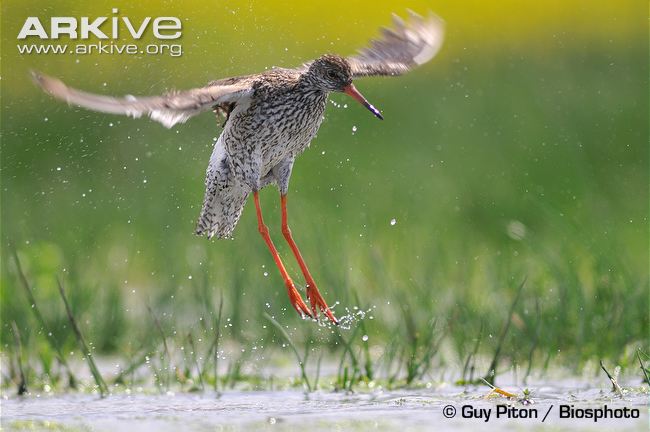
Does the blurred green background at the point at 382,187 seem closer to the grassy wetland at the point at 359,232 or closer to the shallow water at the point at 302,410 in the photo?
the grassy wetland at the point at 359,232

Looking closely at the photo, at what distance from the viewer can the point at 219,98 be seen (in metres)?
6.30

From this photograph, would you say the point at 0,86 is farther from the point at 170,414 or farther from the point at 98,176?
the point at 170,414

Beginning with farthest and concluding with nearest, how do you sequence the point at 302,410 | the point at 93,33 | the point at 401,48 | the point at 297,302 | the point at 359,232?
the point at 93,33, the point at 359,232, the point at 401,48, the point at 297,302, the point at 302,410

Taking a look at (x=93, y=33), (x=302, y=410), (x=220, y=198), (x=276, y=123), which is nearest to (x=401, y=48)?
(x=276, y=123)

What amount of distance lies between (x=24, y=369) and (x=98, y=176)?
16.1 feet

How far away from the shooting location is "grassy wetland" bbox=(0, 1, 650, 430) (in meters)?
6.56

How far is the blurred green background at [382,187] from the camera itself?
732 centimetres

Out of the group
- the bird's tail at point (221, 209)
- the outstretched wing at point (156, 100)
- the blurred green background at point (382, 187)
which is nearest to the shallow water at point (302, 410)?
the blurred green background at point (382, 187)

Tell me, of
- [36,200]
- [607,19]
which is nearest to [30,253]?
[36,200]

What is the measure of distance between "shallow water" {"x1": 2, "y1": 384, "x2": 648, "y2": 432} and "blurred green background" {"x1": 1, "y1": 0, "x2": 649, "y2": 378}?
0.55 meters

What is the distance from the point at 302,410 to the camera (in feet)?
19.4

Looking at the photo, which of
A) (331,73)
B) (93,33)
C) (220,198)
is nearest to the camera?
(331,73)

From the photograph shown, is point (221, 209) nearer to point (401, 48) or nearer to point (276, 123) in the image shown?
point (276, 123)

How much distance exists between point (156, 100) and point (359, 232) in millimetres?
4021
